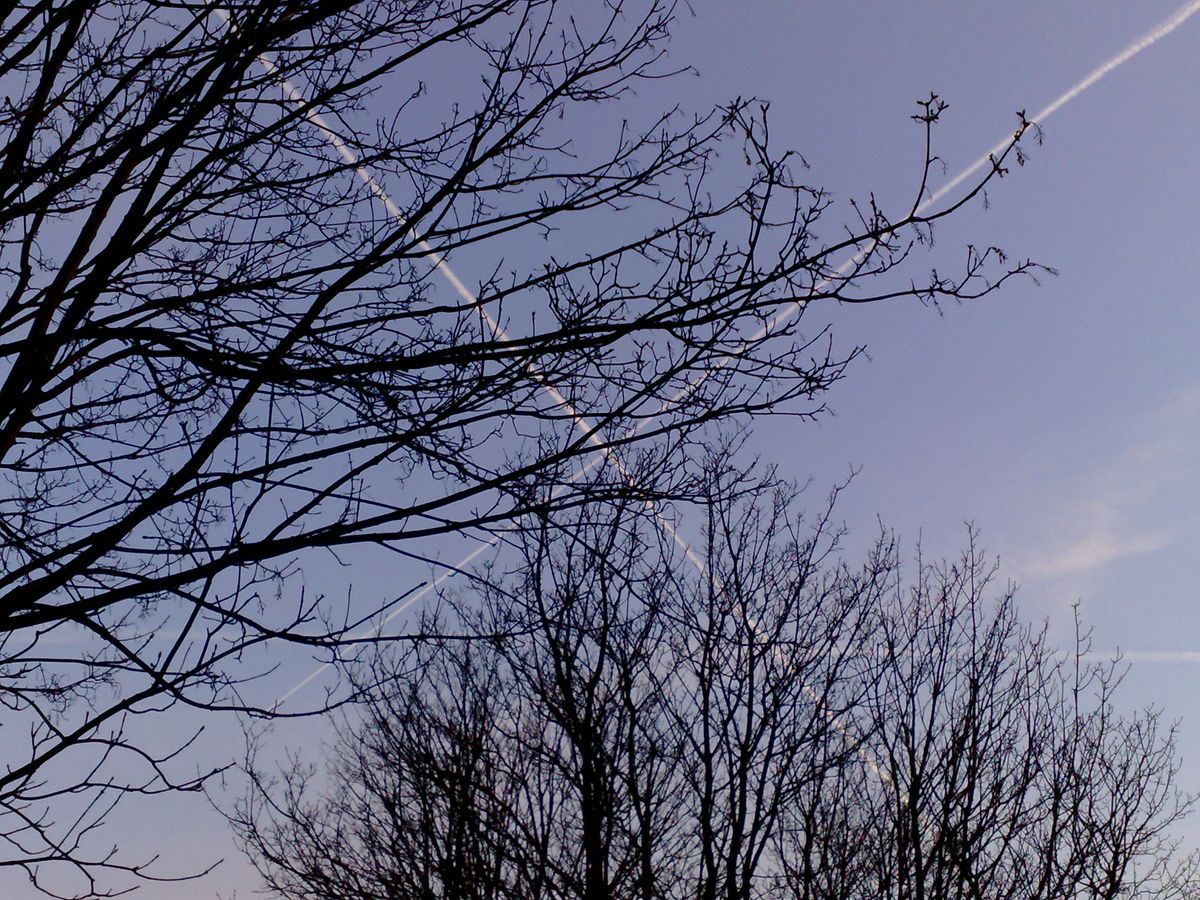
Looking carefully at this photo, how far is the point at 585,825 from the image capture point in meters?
10.9

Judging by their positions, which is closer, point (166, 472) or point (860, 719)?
point (166, 472)

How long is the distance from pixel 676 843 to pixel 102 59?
28.5 feet

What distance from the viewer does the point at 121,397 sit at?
162 inches

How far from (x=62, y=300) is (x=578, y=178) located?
1720 millimetres

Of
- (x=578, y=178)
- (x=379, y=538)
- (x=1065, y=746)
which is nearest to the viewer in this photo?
(x=379, y=538)

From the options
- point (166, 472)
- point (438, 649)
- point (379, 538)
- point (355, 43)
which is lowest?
point (438, 649)

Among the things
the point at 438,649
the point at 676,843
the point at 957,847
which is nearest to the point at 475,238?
the point at 438,649

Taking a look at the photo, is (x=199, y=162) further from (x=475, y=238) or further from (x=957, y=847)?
(x=957, y=847)

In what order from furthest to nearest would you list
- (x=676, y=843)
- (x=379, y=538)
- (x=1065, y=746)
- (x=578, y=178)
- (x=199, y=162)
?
(x=1065, y=746), (x=676, y=843), (x=199, y=162), (x=578, y=178), (x=379, y=538)

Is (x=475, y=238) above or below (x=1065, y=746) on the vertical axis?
below

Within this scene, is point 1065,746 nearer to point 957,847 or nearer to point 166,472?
point 957,847

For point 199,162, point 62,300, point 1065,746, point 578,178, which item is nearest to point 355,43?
point 199,162

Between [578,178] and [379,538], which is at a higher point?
[578,178]

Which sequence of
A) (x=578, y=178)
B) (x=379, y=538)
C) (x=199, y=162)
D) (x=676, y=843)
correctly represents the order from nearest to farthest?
(x=379, y=538), (x=578, y=178), (x=199, y=162), (x=676, y=843)
